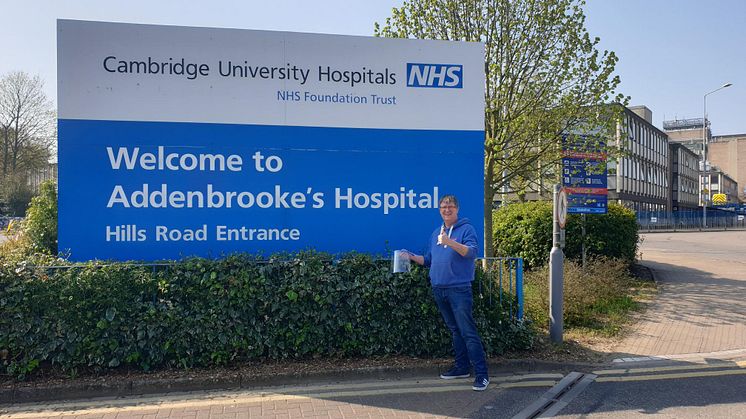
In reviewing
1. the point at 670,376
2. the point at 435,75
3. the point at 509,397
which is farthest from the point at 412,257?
the point at 670,376

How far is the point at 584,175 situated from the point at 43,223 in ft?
30.7

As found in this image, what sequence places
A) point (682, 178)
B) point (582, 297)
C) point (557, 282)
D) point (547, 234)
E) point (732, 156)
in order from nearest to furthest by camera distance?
point (557, 282)
point (582, 297)
point (547, 234)
point (682, 178)
point (732, 156)

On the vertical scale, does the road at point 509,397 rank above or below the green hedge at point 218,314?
below

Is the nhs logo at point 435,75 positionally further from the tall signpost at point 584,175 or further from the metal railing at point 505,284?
the tall signpost at point 584,175

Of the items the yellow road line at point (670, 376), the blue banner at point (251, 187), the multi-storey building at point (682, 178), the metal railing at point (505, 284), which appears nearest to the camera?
the yellow road line at point (670, 376)

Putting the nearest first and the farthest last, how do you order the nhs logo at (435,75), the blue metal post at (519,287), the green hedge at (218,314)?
1. the green hedge at (218,314)
2. the blue metal post at (519,287)
3. the nhs logo at (435,75)

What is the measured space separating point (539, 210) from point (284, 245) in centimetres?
726

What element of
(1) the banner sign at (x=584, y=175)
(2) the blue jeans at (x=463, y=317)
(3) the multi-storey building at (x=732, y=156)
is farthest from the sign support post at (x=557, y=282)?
(3) the multi-storey building at (x=732, y=156)

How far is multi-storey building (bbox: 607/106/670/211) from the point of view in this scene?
44.3 metres

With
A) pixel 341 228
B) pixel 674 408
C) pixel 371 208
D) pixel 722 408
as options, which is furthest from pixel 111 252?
pixel 722 408

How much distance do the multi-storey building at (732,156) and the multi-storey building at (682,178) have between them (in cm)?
3603

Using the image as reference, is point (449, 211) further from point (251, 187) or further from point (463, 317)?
point (251, 187)

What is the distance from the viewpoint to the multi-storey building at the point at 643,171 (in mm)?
44312

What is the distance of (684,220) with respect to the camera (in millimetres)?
51281
